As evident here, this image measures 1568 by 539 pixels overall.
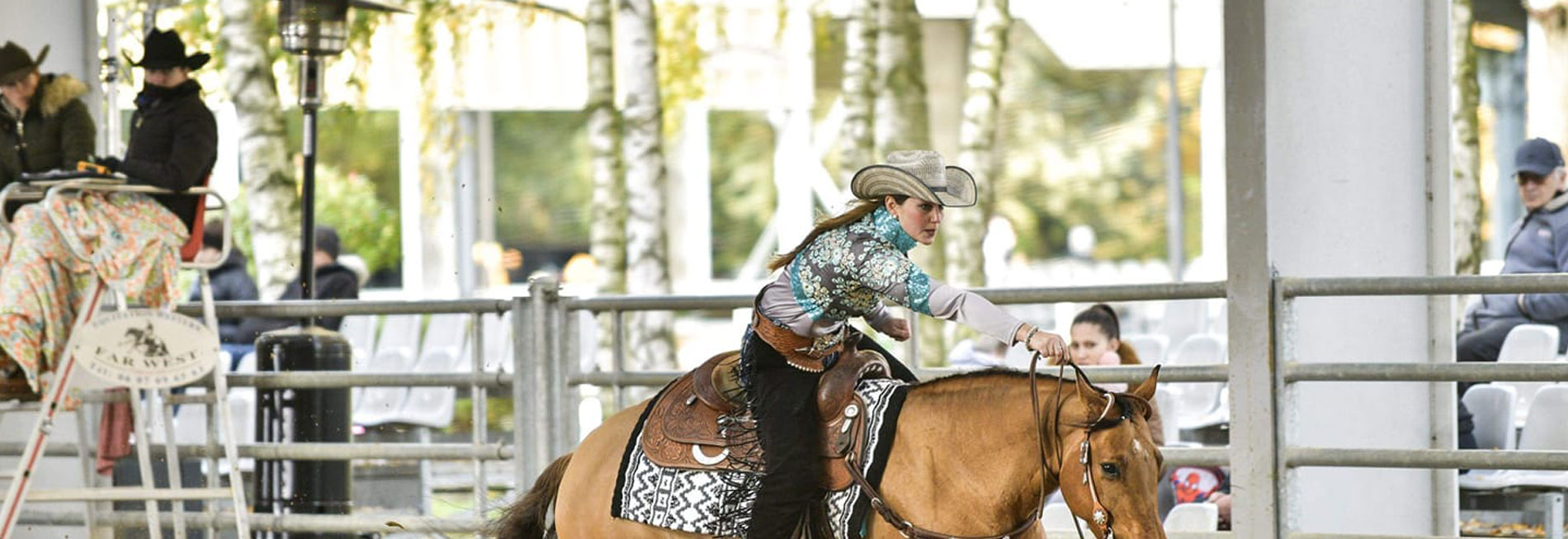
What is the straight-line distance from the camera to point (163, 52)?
7.92 meters

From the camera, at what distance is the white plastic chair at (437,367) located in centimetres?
1282

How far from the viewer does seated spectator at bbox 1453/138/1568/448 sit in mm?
9352

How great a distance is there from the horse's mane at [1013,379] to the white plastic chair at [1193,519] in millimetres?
2255

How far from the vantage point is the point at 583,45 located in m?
22.0

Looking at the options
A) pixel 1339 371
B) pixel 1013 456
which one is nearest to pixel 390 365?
pixel 1339 371

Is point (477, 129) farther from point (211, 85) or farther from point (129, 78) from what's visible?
point (129, 78)

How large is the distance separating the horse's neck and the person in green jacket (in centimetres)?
438

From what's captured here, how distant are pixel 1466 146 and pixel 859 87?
524 cm

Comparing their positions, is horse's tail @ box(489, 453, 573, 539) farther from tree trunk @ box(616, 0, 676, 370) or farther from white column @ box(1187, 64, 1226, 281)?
white column @ box(1187, 64, 1226, 281)

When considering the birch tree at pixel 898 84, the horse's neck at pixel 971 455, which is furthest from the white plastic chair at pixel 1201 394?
the birch tree at pixel 898 84

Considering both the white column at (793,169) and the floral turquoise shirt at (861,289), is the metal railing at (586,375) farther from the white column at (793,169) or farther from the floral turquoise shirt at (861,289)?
the white column at (793,169)

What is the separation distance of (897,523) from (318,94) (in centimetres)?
555

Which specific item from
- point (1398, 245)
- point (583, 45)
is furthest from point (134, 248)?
point (583, 45)

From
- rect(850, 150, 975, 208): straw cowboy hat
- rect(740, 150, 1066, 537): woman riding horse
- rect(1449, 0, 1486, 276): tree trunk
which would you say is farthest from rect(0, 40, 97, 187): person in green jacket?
rect(1449, 0, 1486, 276): tree trunk
